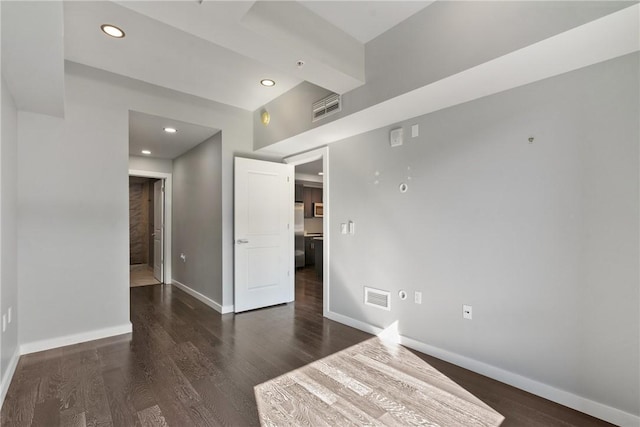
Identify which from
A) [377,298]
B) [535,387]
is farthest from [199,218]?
[535,387]

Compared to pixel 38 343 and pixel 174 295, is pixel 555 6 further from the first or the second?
pixel 174 295

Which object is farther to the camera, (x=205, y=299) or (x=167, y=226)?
(x=167, y=226)

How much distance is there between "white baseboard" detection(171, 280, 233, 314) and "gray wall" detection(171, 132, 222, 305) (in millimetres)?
64

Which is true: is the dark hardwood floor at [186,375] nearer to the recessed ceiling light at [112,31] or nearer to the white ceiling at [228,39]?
the white ceiling at [228,39]

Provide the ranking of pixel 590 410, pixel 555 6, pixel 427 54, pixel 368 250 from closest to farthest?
pixel 555 6, pixel 590 410, pixel 427 54, pixel 368 250

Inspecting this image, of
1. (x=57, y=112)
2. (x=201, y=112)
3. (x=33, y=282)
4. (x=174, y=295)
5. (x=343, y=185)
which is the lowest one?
(x=174, y=295)

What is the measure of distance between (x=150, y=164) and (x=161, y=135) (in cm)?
161

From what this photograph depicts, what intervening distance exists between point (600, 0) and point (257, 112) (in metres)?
3.62

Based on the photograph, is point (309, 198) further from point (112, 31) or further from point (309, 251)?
point (112, 31)

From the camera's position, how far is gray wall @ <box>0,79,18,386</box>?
2205 millimetres

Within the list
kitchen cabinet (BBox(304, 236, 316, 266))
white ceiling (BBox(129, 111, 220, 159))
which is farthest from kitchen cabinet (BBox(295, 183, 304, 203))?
white ceiling (BBox(129, 111, 220, 159))

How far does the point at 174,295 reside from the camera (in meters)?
5.05

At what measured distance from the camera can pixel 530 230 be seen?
2.22 metres

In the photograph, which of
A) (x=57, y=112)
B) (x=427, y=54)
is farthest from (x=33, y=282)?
(x=427, y=54)
